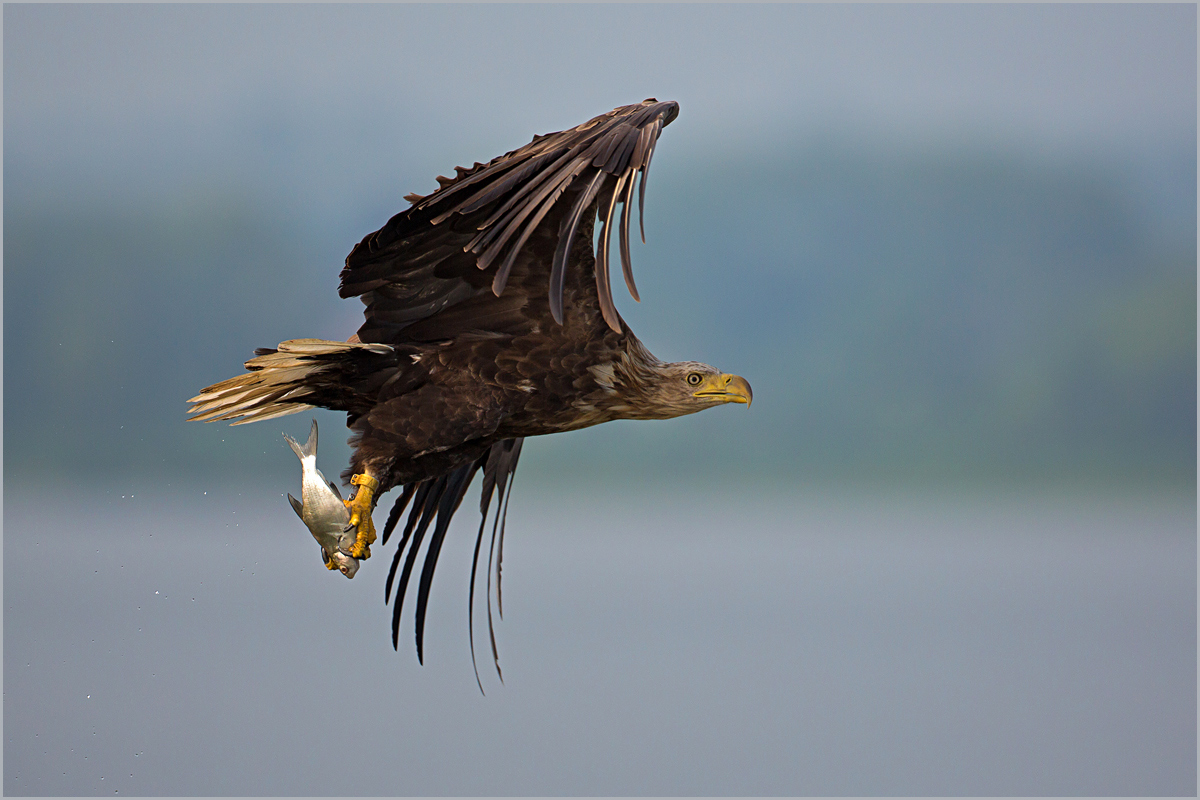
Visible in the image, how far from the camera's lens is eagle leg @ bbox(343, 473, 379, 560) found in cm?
319

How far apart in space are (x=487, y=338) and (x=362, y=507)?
2.00 ft

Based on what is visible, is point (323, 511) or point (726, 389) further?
point (726, 389)

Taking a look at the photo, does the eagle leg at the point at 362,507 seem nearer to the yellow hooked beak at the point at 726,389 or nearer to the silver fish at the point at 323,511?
the silver fish at the point at 323,511

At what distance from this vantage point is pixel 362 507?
126 inches

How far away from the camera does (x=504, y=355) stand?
3.25m

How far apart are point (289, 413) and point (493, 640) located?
1.28 metres

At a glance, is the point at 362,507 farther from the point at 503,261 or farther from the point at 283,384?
the point at 503,261

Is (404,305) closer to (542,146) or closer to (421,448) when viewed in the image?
(421,448)

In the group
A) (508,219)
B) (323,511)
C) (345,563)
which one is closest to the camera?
(508,219)

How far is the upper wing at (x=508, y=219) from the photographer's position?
2914mm

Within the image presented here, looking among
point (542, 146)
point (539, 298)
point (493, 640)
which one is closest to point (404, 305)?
point (539, 298)

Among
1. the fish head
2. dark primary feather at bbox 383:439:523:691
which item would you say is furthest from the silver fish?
dark primary feather at bbox 383:439:523:691

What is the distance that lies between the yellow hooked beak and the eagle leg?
1.02 metres

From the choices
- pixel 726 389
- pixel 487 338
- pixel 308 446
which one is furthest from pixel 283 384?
pixel 726 389
